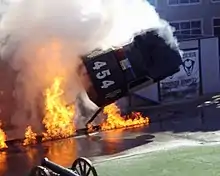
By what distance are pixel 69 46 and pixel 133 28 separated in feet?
6.13

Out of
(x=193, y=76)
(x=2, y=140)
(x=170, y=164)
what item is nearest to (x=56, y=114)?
(x=2, y=140)

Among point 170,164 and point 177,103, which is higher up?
point 177,103

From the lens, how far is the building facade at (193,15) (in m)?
30.7

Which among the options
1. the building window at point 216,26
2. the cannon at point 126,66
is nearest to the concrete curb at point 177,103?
the cannon at point 126,66

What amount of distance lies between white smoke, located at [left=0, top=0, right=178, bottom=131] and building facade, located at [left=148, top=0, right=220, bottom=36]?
14426mm

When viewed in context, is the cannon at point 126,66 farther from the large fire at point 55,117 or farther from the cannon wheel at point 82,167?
the cannon wheel at point 82,167

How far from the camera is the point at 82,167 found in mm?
11172

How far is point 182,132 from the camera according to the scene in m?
16.1

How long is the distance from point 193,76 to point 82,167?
38.1ft

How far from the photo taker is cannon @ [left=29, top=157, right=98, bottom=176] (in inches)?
396

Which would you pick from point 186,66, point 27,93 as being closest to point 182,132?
point 27,93

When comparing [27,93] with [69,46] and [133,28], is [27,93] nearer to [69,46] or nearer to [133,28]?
[69,46]

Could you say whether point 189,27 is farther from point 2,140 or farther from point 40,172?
point 40,172

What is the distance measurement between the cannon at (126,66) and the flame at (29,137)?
178 cm
